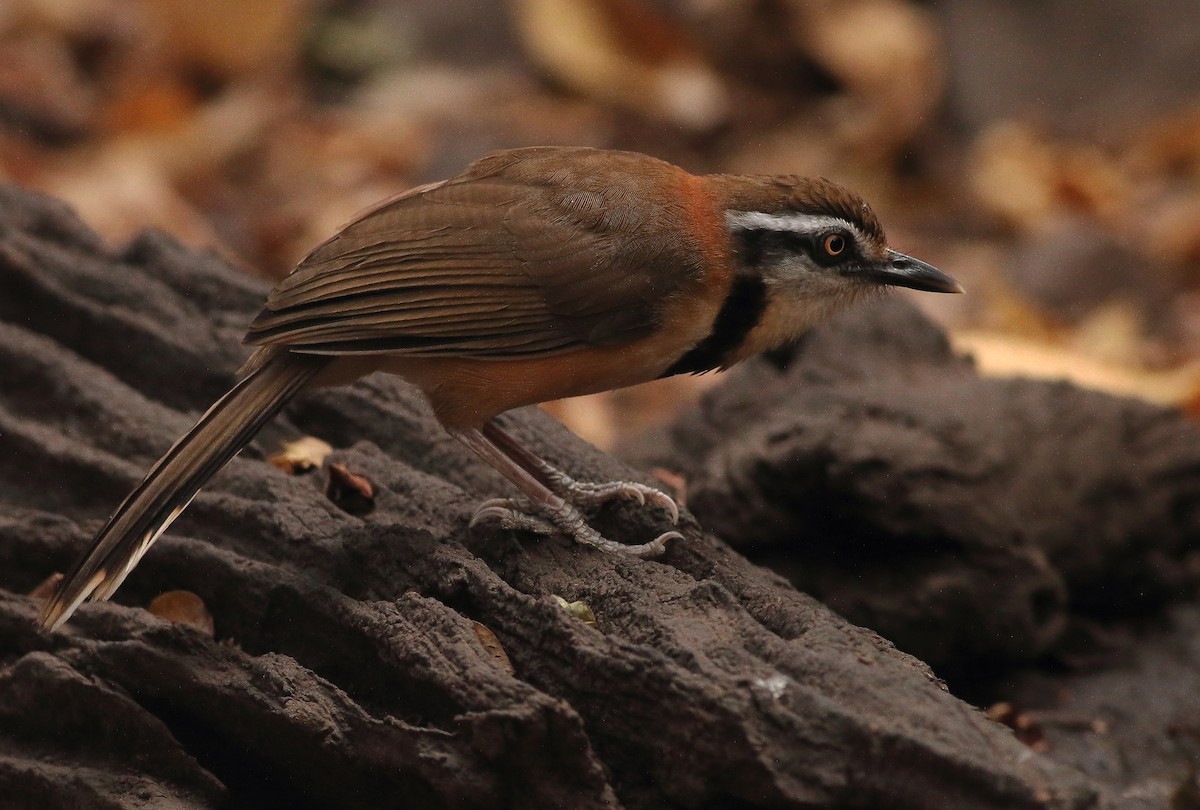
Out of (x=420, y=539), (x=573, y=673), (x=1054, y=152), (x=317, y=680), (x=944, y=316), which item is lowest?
(x=317, y=680)

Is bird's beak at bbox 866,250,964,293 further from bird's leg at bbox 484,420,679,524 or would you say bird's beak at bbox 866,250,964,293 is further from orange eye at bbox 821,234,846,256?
bird's leg at bbox 484,420,679,524

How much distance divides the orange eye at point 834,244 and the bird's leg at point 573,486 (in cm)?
88

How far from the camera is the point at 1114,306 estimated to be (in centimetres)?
875

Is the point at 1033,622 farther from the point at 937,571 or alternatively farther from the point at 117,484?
the point at 117,484

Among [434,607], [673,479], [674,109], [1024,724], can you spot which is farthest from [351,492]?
[674,109]

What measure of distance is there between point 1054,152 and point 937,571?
6.25 m

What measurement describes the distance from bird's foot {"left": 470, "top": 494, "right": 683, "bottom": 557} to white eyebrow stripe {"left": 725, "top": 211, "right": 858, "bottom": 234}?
946mm

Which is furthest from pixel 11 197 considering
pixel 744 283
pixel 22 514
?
pixel 744 283

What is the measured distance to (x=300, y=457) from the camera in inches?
188

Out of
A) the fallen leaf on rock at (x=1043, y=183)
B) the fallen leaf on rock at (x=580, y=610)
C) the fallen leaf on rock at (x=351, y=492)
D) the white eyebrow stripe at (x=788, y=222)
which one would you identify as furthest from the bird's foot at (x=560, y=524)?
the fallen leaf on rock at (x=1043, y=183)

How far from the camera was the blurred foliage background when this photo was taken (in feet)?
30.4

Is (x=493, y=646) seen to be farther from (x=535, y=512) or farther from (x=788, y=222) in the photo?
(x=788, y=222)

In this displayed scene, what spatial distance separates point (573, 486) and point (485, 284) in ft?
2.17

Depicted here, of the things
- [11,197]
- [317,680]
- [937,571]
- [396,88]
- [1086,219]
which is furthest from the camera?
[396,88]
